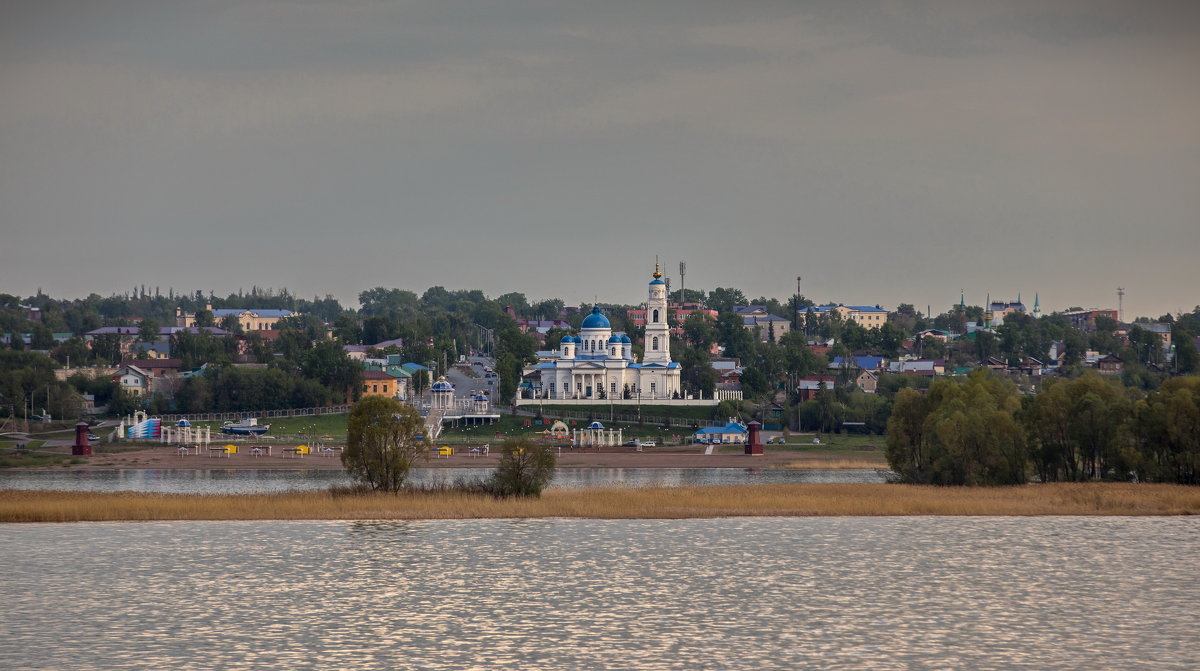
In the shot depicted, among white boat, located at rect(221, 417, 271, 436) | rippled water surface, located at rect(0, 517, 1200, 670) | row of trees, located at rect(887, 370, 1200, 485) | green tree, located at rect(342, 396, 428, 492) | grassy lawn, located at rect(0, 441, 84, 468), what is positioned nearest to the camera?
rippled water surface, located at rect(0, 517, 1200, 670)

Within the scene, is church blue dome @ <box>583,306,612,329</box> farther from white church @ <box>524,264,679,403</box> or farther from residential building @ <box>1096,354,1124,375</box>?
residential building @ <box>1096,354,1124,375</box>

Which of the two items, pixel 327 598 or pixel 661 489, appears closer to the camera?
pixel 327 598

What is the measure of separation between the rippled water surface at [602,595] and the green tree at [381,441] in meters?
5.70

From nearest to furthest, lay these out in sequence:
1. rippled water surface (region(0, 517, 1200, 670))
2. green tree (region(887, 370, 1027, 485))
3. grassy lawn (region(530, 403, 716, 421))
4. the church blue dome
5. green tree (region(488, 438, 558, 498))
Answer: rippled water surface (region(0, 517, 1200, 670)), green tree (region(488, 438, 558, 498)), green tree (region(887, 370, 1027, 485)), grassy lawn (region(530, 403, 716, 421)), the church blue dome

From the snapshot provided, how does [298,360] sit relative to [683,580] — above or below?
above

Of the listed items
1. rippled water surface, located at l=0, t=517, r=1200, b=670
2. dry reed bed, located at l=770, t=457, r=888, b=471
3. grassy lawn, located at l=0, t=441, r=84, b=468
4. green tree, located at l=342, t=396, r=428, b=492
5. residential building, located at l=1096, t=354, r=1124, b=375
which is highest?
residential building, located at l=1096, t=354, r=1124, b=375

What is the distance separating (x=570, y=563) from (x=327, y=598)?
8.14 meters

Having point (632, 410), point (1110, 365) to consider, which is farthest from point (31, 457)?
point (1110, 365)

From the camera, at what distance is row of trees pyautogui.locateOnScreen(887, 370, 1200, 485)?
6162 cm

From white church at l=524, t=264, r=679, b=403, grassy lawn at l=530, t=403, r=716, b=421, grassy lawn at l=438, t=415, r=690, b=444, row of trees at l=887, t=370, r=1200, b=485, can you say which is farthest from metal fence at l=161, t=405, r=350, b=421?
row of trees at l=887, t=370, r=1200, b=485

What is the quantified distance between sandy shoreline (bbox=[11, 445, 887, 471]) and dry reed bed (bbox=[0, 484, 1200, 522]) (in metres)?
27.9

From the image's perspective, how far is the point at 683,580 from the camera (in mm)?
41375

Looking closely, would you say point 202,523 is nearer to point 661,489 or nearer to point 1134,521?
point 661,489

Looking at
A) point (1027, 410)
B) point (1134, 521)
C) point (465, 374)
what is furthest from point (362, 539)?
point (465, 374)
